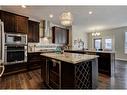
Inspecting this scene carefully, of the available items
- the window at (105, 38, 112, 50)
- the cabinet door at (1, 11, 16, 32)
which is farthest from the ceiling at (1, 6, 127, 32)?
the window at (105, 38, 112, 50)

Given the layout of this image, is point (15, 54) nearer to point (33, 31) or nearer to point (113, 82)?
point (33, 31)

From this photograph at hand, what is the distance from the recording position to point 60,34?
6930mm

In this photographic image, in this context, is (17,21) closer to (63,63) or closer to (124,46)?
(63,63)

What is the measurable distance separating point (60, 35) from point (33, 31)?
2.03m

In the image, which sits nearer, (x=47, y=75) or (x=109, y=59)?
(x=47, y=75)

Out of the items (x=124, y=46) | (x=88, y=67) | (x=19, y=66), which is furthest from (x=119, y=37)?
(x=19, y=66)

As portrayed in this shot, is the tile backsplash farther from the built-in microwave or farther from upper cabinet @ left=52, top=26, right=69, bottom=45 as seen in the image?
the built-in microwave

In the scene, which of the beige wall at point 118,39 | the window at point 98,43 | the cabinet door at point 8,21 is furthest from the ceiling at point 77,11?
the window at point 98,43

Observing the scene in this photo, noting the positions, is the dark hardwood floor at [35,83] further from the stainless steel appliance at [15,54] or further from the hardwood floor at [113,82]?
the stainless steel appliance at [15,54]

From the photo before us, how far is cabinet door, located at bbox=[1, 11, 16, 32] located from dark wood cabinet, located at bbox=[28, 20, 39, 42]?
3.20 feet

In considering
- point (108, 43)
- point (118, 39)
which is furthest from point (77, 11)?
point (108, 43)

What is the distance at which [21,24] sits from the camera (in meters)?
4.60
